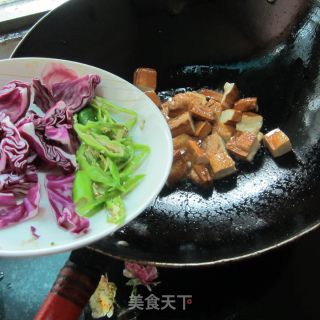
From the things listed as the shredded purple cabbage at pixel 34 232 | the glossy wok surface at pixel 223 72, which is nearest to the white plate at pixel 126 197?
the shredded purple cabbage at pixel 34 232

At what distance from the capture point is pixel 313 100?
136cm

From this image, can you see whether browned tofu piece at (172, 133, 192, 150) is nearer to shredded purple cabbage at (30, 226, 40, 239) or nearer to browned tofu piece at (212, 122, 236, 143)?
browned tofu piece at (212, 122, 236, 143)

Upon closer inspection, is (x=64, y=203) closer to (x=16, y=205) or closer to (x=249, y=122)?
(x=16, y=205)

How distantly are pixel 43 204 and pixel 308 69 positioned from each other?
955mm

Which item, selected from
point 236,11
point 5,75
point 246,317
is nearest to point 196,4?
point 236,11

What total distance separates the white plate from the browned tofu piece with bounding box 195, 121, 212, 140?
1.44 ft

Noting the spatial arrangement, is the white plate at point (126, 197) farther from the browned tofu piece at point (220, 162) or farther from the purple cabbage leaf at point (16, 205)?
the browned tofu piece at point (220, 162)

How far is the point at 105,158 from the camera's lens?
0.89 metres

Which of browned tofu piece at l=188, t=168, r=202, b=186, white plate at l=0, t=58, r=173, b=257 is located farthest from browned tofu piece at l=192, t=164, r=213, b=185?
white plate at l=0, t=58, r=173, b=257

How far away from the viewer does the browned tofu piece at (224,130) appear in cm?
138

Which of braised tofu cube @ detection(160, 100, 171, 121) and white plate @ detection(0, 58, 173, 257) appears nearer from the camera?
white plate @ detection(0, 58, 173, 257)

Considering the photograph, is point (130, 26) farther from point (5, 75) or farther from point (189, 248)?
point (189, 248)

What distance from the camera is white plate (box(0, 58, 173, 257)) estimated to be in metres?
0.77

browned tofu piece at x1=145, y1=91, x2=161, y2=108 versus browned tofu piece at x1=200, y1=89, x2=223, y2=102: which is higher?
browned tofu piece at x1=200, y1=89, x2=223, y2=102
